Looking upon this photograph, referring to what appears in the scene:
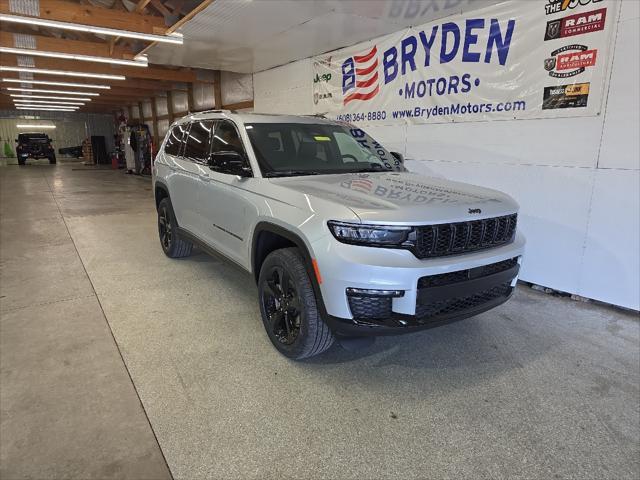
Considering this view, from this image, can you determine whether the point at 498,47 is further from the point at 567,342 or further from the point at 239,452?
the point at 239,452

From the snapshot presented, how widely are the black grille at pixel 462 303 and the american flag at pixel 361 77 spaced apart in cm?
435

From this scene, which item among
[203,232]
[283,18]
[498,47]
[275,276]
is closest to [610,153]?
[498,47]

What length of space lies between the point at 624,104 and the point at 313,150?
278cm

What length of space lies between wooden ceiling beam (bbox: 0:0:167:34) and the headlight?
19.8ft

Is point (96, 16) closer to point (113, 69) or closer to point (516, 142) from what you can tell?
point (113, 69)

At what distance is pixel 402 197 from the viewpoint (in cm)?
244

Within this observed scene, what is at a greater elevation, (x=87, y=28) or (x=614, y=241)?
(x=87, y=28)

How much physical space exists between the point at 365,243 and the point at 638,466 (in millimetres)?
1708

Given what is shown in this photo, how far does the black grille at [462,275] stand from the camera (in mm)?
2217

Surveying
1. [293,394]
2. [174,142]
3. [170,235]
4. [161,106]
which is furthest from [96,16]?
[161,106]

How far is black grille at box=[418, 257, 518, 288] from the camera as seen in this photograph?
222 cm

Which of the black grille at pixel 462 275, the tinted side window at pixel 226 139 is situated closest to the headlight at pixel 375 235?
the black grille at pixel 462 275

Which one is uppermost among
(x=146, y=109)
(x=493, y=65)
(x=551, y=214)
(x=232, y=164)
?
(x=146, y=109)

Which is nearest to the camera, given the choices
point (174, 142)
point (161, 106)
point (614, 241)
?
point (614, 241)
